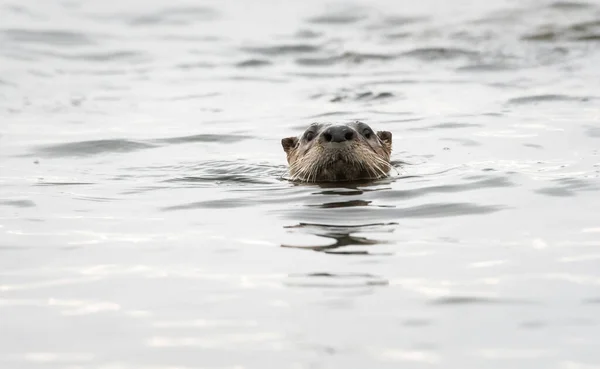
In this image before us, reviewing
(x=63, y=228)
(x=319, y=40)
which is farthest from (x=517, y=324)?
(x=319, y=40)

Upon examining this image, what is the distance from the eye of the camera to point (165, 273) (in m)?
6.20

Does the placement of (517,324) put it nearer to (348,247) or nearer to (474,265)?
(474,265)

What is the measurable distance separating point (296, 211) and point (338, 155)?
1046mm

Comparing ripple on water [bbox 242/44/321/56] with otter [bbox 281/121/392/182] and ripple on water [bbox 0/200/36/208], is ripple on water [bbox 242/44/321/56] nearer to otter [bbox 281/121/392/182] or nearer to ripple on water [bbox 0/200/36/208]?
otter [bbox 281/121/392/182]

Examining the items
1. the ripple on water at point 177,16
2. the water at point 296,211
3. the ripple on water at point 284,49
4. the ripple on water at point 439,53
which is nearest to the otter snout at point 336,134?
the water at point 296,211

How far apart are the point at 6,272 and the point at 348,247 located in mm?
1867

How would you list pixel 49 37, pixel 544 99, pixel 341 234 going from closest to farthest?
1. pixel 341 234
2. pixel 544 99
3. pixel 49 37

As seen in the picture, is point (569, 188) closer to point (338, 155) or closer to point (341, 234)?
point (338, 155)

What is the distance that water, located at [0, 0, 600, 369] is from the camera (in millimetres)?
5043

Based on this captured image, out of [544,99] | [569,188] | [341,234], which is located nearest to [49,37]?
[544,99]

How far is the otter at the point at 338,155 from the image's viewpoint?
890 centimetres

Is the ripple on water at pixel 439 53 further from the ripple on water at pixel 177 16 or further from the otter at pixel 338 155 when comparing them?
the otter at pixel 338 155

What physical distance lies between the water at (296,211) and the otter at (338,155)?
17cm

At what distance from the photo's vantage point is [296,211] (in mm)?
8047
